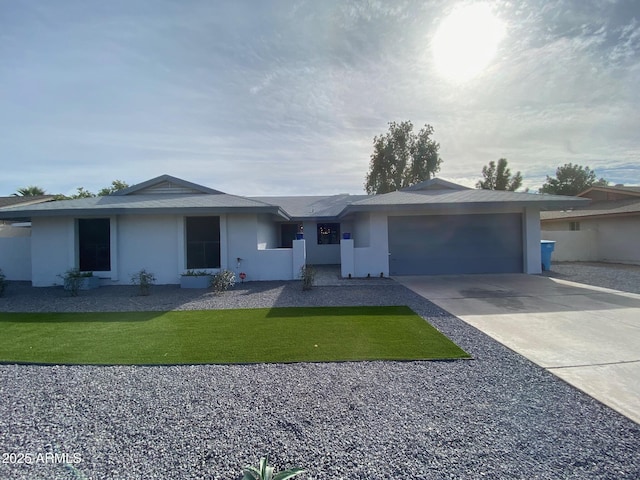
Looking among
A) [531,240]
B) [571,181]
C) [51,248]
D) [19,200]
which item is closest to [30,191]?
[19,200]

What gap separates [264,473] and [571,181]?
57.7 metres

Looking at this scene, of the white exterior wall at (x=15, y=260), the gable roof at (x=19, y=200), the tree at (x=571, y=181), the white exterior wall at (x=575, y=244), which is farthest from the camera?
the tree at (x=571, y=181)

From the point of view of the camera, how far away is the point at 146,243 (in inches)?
471

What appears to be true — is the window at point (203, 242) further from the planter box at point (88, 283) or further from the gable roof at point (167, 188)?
the planter box at point (88, 283)

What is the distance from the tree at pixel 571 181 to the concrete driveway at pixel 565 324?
1763 inches

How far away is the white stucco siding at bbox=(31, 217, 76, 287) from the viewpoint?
39.2 feet

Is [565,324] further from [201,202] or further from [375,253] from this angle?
[201,202]

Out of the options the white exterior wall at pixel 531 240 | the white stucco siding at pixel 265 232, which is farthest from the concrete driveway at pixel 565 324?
the white stucco siding at pixel 265 232

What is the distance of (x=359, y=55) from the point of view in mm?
11047

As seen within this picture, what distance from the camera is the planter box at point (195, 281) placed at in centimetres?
1120

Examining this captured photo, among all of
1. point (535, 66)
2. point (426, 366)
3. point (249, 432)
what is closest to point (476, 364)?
point (426, 366)

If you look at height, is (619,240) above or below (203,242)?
below

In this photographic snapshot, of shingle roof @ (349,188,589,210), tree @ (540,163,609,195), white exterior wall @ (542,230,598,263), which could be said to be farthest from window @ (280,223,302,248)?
tree @ (540,163,609,195)

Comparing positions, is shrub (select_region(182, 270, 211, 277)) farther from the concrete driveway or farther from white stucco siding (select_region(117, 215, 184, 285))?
the concrete driveway
